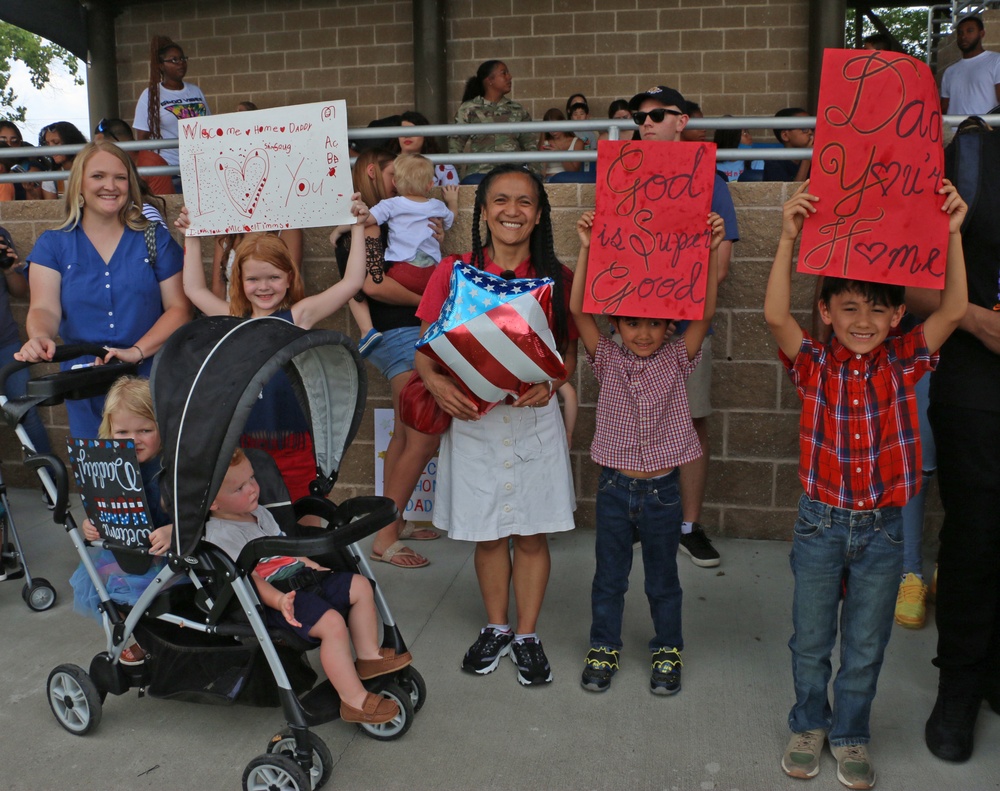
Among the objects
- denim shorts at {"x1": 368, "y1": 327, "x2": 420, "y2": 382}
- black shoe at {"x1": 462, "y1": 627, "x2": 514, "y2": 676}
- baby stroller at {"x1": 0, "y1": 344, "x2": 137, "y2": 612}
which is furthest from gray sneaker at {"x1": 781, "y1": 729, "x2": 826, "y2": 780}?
baby stroller at {"x1": 0, "y1": 344, "x2": 137, "y2": 612}

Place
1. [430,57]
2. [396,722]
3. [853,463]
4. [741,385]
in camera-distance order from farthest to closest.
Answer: [430,57], [741,385], [396,722], [853,463]

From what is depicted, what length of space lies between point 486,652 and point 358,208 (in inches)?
77.8

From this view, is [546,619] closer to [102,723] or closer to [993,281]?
[102,723]

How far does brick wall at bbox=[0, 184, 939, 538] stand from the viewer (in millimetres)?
4523

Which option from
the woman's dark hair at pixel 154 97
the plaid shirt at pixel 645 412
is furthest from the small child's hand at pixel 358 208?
the woman's dark hair at pixel 154 97

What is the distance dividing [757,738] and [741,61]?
8.40 m

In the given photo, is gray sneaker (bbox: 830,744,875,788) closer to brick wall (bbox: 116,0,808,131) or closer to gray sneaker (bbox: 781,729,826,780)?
gray sneaker (bbox: 781,729,826,780)

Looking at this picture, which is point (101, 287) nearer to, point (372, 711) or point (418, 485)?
point (418, 485)

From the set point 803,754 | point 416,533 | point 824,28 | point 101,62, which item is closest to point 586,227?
point 803,754

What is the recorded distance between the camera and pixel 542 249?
3.31 m

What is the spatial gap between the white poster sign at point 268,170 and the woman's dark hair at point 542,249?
1.12 meters

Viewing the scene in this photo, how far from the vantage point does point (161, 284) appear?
401 centimetres

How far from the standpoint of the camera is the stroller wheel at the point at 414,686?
3.10 meters

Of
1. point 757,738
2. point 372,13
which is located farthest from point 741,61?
point 757,738
